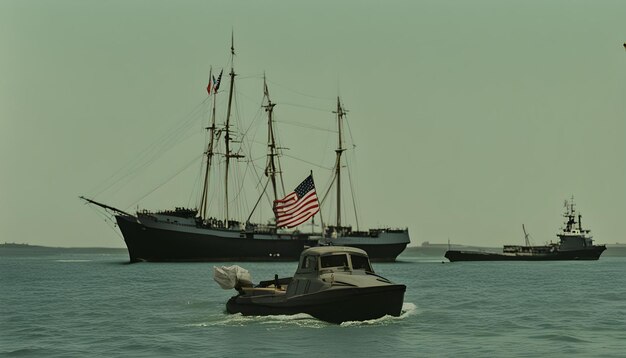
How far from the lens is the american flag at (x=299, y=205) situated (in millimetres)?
94000

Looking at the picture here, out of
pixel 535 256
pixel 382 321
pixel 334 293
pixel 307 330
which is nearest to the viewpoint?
pixel 307 330

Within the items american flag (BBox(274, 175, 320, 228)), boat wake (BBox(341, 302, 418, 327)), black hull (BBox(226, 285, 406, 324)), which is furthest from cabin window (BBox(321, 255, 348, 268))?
american flag (BBox(274, 175, 320, 228))

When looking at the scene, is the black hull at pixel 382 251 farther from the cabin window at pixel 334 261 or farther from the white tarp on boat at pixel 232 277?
the cabin window at pixel 334 261

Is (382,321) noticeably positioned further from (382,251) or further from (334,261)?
(382,251)

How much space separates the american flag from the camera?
94.0 meters

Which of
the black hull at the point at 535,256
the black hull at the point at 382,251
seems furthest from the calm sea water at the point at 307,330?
the black hull at the point at 535,256

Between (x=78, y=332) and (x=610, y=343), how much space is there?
21378mm

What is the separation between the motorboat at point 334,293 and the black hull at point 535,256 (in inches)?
5269

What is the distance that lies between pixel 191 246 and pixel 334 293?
88.6m

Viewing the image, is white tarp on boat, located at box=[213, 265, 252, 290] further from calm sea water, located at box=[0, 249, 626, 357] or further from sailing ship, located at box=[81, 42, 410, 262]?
sailing ship, located at box=[81, 42, 410, 262]

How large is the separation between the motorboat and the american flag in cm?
5734


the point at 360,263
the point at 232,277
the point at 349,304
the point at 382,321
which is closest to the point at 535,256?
the point at 232,277

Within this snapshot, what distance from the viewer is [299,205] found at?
315 feet

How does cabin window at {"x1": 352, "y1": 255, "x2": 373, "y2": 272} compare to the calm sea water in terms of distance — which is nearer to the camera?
the calm sea water
